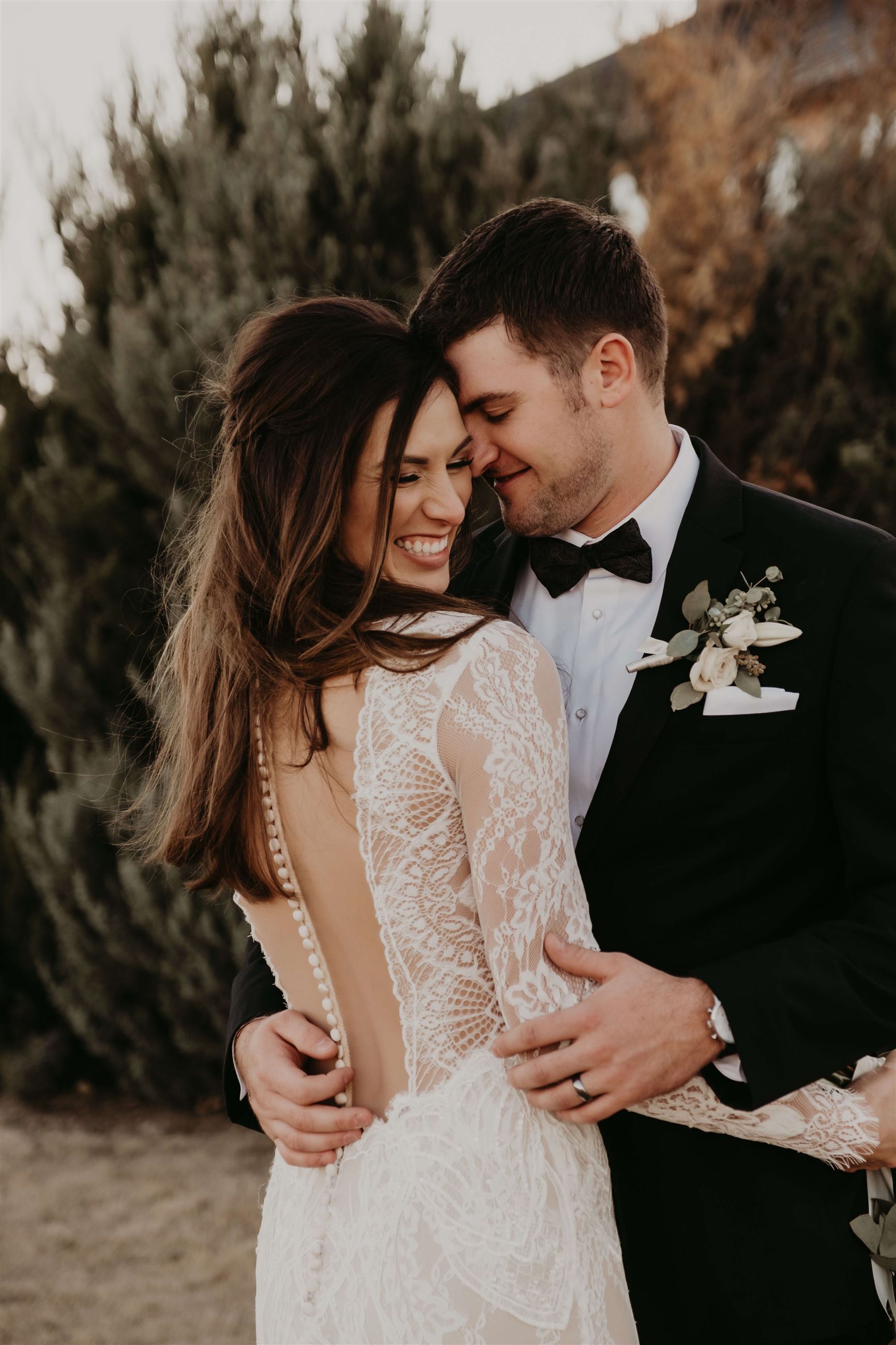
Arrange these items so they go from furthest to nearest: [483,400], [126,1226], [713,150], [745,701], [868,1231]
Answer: [713,150], [126,1226], [483,400], [745,701], [868,1231]

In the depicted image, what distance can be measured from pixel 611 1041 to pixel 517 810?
355 mm

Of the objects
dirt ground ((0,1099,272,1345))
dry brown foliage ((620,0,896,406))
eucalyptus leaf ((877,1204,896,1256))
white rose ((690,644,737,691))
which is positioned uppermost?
dry brown foliage ((620,0,896,406))

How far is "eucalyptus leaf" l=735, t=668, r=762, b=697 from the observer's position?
1.98 m

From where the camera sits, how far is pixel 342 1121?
1611 mm

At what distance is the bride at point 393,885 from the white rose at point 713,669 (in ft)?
1.55

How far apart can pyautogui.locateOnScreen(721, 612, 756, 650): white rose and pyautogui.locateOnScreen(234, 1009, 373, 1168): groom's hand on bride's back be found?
94 centimetres

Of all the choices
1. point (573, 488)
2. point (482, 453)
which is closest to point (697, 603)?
point (573, 488)

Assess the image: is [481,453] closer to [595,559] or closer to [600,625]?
[595,559]

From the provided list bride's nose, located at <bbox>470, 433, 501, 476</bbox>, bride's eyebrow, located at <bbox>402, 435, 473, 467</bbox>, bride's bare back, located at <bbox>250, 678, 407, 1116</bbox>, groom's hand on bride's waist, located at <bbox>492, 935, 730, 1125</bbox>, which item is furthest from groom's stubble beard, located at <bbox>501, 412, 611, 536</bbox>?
groom's hand on bride's waist, located at <bbox>492, 935, 730, 1125</bbox>

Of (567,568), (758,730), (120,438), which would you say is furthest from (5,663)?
(758,730)

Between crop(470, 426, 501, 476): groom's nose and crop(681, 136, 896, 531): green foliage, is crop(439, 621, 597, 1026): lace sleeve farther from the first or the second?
crop(681, 136, 896, 531): green foliage

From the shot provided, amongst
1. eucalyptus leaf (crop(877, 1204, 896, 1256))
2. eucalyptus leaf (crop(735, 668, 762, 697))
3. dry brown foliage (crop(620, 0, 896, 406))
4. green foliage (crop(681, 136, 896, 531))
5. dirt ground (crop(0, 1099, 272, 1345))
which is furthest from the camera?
dry brown foliage (crop(620, 0, 896, 406))

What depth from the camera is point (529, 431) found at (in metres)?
2.38

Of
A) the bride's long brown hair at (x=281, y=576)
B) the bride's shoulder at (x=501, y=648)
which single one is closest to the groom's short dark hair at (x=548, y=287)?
the bride's long brown hair at (x=281, y=576)
